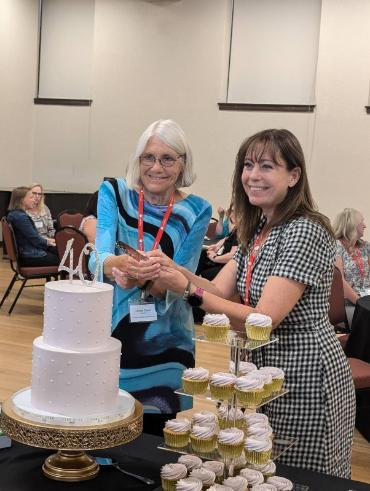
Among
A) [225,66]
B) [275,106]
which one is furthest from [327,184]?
[225,66]

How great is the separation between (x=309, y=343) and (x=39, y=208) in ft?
23.6

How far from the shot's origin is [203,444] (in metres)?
1.60

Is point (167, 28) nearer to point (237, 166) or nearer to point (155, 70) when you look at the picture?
point (155, 70)

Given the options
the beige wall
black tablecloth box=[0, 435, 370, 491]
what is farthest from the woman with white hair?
the beige wall

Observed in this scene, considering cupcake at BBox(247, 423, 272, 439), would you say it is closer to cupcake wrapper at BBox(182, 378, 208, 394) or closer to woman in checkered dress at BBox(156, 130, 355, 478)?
cupcake wrapper at BBox(182, 378, 208, 394)

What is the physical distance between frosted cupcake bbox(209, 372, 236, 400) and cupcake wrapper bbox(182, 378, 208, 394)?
66 mm

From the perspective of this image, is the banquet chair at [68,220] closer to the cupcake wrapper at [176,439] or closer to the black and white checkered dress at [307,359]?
the black and white checkered dress at [307,359]

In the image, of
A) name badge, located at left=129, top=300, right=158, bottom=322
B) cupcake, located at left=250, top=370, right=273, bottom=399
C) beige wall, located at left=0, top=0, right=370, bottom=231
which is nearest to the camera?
cupcake, located at left=250, top=370, right=273, bottom=399

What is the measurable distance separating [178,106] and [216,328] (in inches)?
429

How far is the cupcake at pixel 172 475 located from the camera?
1.56m

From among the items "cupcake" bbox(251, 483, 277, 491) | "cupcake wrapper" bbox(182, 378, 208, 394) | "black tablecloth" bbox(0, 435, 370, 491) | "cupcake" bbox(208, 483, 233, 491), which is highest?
"cupcake wrapper" bbox(182, 378, 208, 394)

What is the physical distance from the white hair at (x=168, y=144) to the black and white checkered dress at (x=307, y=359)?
21.3 inches

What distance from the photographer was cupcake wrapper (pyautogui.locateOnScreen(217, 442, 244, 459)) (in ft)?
5.02

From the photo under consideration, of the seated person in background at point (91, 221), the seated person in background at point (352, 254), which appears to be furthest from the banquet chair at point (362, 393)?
the seated person in background at point (91, 221)
